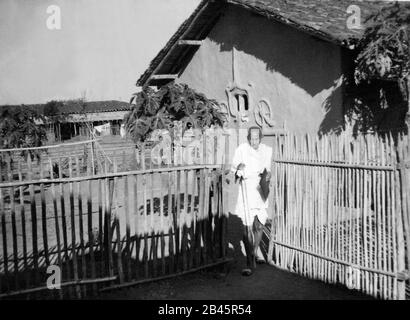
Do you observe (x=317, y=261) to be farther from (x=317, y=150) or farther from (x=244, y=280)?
(x=317, y=150)

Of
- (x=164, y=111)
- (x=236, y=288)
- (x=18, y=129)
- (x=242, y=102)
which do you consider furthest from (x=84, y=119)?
(x=236, y=288)

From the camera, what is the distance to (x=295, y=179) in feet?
19.0

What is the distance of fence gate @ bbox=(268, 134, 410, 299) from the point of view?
4.52m

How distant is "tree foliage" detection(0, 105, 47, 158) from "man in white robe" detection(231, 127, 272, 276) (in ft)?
34.5

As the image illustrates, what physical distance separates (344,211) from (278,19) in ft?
17.4

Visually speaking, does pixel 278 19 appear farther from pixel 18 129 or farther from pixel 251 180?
pixel 18 129

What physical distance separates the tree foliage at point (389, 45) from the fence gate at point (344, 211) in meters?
2.32

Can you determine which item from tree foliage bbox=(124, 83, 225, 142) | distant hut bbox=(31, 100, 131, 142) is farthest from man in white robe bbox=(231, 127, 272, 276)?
distant hut bbox=(31, 100, 131, 142)

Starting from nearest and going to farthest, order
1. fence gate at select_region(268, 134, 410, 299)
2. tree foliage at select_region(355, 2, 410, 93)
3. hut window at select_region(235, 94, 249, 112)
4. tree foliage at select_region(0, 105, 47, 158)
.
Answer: fence gate at select_region(268, 134, 410, 299) < tree foliage at select_region(355, 2, 410, 93) < hut window at select_region(235, 94, 249, 112) < tree foliage at select_region(0, 105, 47, 158)

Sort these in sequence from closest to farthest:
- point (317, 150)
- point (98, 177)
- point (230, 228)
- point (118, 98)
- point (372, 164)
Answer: point (372, 164), point (98, 177), point (317, 150), point (230, 228), point (118, 98)

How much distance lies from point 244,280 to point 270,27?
668 centimetres

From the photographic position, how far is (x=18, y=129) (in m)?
14.2

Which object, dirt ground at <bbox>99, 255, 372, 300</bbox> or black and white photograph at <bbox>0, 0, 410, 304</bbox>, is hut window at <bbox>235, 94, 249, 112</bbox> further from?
dirt ground at <bbox>99, 255, 372, 300</bbox>
